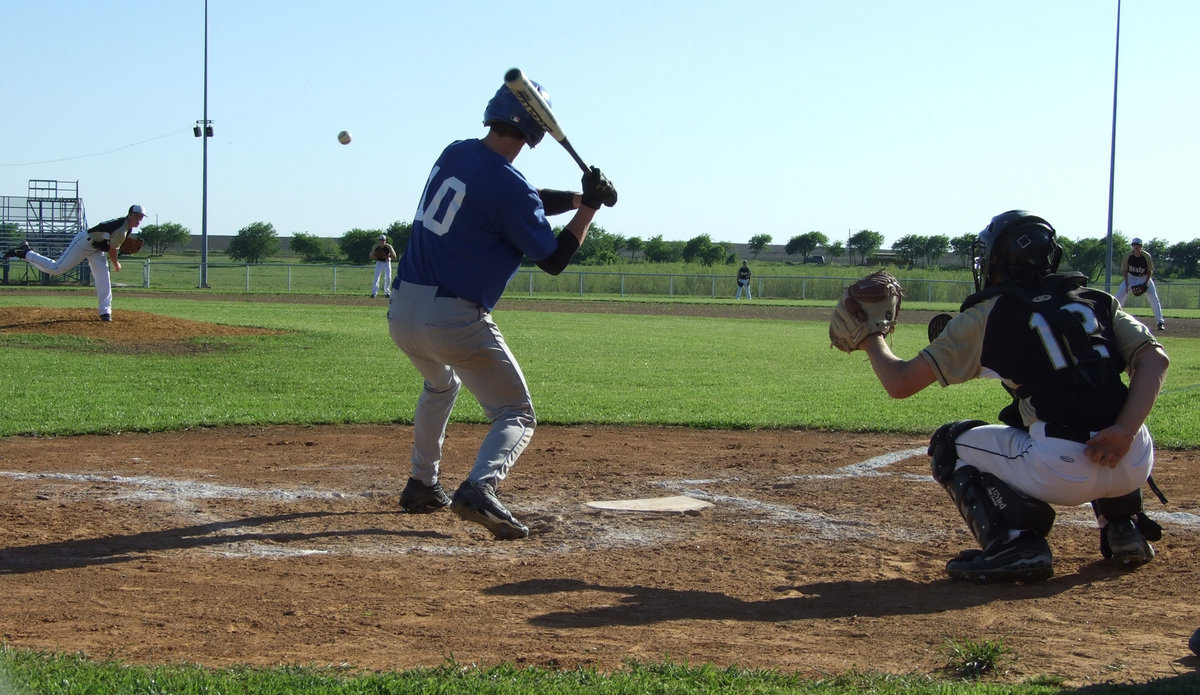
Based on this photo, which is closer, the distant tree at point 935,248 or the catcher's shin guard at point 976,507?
the catcher's shin guard at point 976,507

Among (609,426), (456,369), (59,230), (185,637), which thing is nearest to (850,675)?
(185,637)

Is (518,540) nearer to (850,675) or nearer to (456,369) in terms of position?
(456,369)

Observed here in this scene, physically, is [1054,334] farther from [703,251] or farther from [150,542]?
[703,251]

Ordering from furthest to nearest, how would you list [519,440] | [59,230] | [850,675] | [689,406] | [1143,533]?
[59,230], [689,406], [519,440], [1143,533], [850,675]

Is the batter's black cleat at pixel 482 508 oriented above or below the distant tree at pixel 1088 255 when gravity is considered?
below

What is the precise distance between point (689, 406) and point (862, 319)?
617 centimetres

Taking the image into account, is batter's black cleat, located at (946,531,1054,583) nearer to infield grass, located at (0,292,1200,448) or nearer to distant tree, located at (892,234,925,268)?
infield grass, located at (0,292,1200,448)

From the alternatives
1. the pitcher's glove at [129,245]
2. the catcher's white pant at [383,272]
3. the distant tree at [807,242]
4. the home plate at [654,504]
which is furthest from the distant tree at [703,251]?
the home plate at [654,504]

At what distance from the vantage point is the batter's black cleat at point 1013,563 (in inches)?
180

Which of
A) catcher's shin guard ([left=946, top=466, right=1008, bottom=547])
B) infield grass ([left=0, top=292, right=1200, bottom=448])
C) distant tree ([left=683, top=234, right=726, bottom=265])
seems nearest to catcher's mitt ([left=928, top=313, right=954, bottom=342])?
catcher's shin guard ([left=946, top=466, right=1008, bottom=547])

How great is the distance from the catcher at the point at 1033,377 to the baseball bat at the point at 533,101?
180 centimetres

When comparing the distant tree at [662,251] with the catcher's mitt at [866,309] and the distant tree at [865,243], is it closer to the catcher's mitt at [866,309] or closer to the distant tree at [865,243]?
the distant tree at [865,243]

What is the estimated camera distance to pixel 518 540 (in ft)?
18.0

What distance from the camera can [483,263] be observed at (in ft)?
17.4
